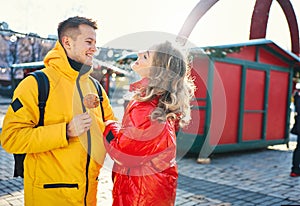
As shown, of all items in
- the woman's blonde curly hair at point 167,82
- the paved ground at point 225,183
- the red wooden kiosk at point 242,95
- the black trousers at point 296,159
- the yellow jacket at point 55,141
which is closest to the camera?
the yellow jacket at point 55,141

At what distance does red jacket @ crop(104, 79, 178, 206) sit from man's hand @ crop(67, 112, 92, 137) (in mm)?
145

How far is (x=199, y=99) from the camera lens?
7855 mm

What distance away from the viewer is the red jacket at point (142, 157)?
68.6 inches

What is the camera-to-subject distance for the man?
5.61 feet

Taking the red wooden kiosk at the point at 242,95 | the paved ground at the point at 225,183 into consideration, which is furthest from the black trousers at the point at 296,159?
the red wooden kiosk at the point at 242,95

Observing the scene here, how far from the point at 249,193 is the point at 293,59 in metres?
5.82

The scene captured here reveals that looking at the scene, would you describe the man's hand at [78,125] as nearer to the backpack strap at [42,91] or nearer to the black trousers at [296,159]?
the backpack strap at [42,91]

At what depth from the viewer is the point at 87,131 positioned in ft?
6.10

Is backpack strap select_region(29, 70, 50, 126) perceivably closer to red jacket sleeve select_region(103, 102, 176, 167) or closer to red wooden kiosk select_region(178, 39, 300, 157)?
red jacket sleeve select_region(103, 102, 176, 167)

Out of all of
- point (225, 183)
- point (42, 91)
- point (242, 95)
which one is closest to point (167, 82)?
point (42, 91)

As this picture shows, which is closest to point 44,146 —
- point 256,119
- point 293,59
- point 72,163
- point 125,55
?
point 72,163

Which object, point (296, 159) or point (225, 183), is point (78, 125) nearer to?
point (225, 183)

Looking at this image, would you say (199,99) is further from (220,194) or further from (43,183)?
(43,183)

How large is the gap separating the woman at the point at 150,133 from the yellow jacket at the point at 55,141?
14cm
